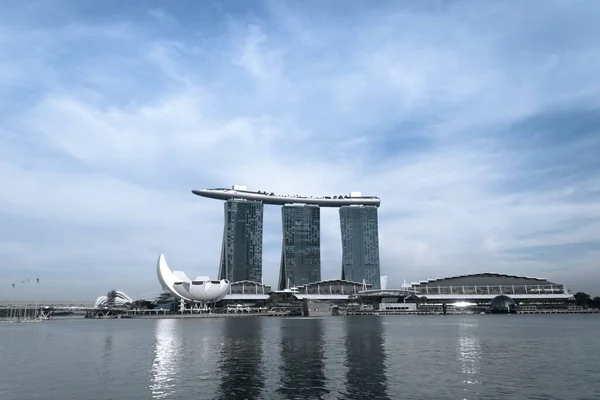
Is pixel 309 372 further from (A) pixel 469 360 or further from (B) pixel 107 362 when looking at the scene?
(B) pixel 107 362

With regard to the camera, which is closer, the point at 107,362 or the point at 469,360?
the point at 469,360

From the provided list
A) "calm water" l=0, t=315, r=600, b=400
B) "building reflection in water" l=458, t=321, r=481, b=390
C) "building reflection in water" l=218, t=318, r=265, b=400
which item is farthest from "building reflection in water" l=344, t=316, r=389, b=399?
"building reflection in water" l=218, t=318, r=265, b=400

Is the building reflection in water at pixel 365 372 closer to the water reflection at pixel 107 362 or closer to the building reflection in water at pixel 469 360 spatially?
the building reflection in water at pixel 469 360

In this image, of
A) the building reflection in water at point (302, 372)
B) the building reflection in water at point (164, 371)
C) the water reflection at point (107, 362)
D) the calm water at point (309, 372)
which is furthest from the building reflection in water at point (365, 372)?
the water reflection at point (107, 362)

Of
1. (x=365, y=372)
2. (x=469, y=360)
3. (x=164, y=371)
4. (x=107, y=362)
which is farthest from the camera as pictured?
(x=107, y=362)

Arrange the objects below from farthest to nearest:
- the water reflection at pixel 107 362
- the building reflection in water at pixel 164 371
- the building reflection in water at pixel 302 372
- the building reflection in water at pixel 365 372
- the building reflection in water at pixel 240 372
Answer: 1. the water reflection at pixel 107 362
2. the building reflection in water at pixel 164 371
3. the building reflection in water at pixel 240 372
4. the building reflection in water at pixel 302 372
5. the building reflection in water at pixel 365 372

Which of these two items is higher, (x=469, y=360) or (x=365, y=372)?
(x=469, y=360)

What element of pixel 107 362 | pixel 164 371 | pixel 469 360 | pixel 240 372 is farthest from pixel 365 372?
pixel 107 362

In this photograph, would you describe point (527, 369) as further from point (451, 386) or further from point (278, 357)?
point (278, 357)

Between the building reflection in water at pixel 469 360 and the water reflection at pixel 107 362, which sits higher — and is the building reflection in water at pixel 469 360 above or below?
above

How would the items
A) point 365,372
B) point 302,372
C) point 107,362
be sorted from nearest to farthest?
1. point 365,372
2. point 302,372
3. point 107,362

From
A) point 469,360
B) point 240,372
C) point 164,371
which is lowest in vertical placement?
point 164,371

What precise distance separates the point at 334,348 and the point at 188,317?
158745 mm

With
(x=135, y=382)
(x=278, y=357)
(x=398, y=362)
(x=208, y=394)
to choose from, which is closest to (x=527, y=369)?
(x=398, y=362)
